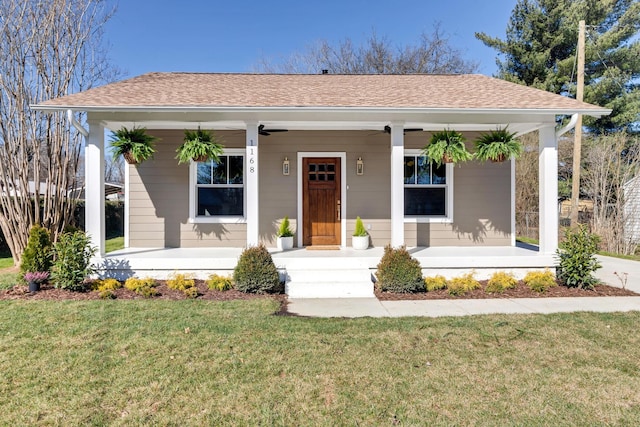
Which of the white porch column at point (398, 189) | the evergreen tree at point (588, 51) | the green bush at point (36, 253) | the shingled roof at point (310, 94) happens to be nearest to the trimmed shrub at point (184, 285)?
the green bush at point (36, 253)

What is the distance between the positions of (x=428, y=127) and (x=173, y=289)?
5.49 metres

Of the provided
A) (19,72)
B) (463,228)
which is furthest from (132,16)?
(463,228)

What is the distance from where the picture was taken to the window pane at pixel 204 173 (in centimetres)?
746

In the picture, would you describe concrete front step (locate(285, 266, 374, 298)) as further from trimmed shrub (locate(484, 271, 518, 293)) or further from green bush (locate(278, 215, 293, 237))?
trimmed shrub (locate(484, 271, 518, 293))

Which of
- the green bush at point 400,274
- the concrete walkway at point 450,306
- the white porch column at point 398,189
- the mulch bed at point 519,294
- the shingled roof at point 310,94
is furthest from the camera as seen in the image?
the white porch column at point 398,189

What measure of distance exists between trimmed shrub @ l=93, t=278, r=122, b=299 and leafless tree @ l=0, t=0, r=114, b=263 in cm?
342

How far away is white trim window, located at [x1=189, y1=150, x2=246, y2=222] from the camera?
7445mm

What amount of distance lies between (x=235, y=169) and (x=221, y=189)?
52 cm

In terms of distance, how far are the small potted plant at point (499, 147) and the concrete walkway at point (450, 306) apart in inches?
98.9

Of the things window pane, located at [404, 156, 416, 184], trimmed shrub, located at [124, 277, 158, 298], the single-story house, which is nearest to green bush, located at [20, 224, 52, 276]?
the single-story house

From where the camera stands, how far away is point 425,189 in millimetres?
7652

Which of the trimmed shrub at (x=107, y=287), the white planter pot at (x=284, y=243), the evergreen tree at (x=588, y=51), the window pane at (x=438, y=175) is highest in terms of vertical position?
the evergreen tree at (x=588, y=51)

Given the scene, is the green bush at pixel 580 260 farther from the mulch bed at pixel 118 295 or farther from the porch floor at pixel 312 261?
the mulch bed at pixel 118 295

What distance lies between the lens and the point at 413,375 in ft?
9.45
